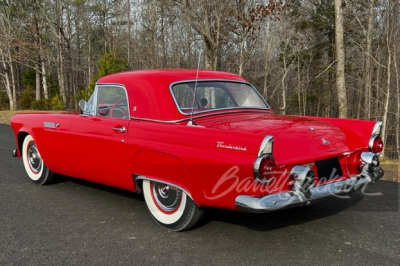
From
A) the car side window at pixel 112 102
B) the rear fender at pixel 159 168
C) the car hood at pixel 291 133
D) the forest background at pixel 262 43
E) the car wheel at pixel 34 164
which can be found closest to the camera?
the car hood at pixel 291 133

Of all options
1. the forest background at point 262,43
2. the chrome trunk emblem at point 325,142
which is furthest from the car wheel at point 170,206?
the forest background at point 262,43

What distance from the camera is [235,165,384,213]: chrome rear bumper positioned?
2.85 m

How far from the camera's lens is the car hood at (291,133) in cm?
310

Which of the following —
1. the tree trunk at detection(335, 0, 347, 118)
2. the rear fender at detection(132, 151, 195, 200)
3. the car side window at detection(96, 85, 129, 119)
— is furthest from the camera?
the tree trunk at detection(335, 0, 347, 118)

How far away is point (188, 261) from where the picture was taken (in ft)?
9.53

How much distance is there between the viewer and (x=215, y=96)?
4.17 meters

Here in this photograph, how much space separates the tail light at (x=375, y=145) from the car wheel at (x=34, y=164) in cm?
408

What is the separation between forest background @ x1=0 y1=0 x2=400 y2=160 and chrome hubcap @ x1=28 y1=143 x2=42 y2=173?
6049 millimetres

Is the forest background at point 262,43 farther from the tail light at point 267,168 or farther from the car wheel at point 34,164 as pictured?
the tail light at point 267,168

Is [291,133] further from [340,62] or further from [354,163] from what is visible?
[340,62]

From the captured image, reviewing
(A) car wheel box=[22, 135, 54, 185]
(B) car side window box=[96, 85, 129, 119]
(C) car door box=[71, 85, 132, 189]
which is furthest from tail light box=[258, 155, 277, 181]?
(A) car wheel box=[22, 135, 54, 185]

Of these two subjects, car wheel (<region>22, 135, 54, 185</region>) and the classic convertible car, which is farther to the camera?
car wheel (<region>22, 135, 54, 185</region>)

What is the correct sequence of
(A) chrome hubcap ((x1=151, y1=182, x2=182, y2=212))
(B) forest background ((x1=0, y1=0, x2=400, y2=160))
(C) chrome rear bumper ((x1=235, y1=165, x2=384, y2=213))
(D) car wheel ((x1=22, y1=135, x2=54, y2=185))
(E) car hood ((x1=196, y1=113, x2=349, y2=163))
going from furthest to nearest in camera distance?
(B) forest background ((x1=0, y1=0, x2=400, y2=160)) < (D) car wheel ((x1=22, y1=135, x2=54, y2=185)) < (A) chrome hubcap ((x1=151, y1=182, x2=182, y2=212)) < (E) car hood ((x1=196, y1=113, x2=349, y2=163)) < (C) chrome rear bumper ((x1=235, y1=165, x2=384, y2=213))

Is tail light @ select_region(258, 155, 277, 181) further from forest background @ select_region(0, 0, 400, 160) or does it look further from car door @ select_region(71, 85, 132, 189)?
forest background @ select_region(0, 0, 400, 160)
